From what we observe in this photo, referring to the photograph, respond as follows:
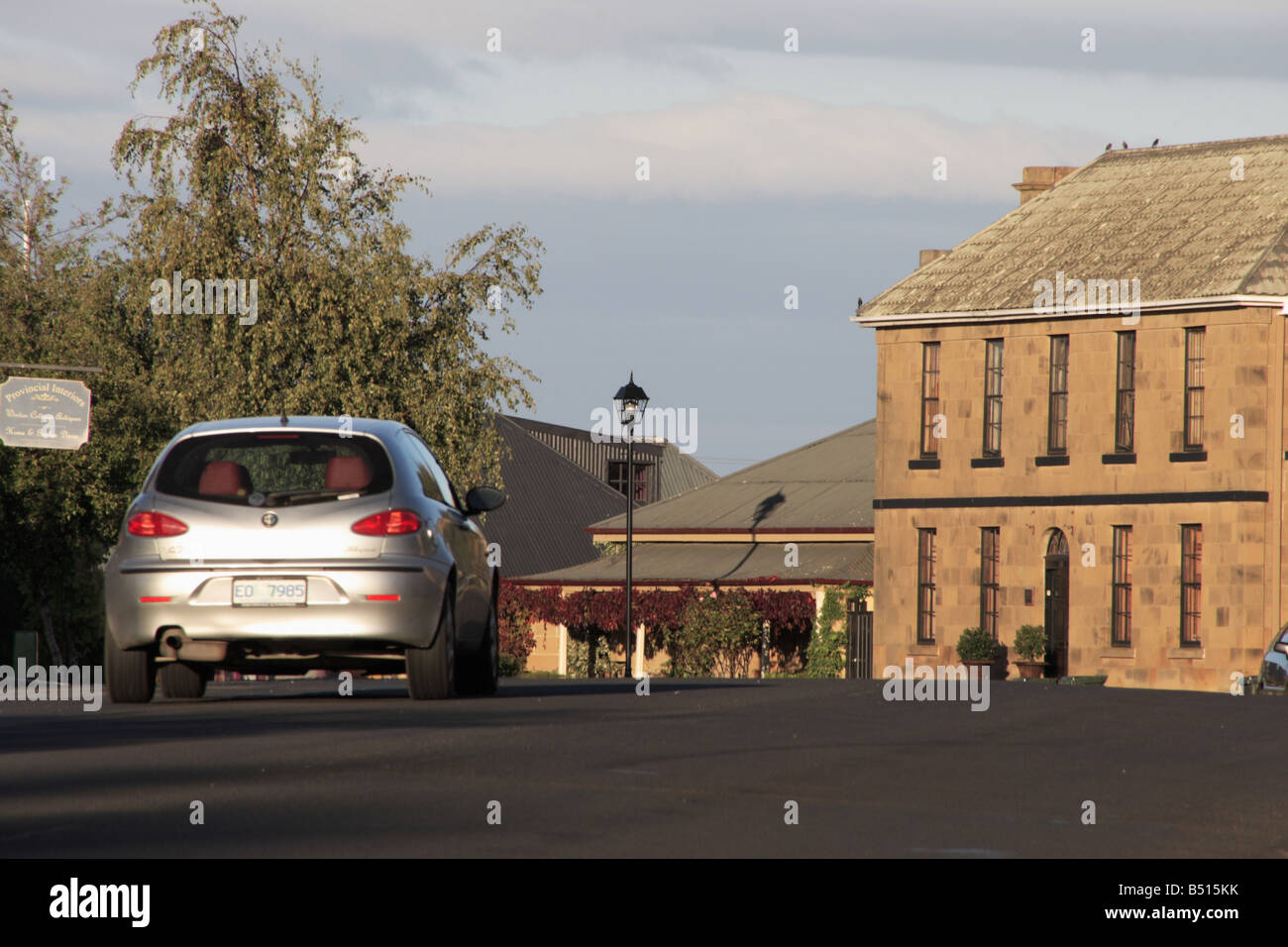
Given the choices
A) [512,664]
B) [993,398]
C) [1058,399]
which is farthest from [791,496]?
[1058,399]

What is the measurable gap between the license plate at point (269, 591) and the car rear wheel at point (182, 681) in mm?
1944

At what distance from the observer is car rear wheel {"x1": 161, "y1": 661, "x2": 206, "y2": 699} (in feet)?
48.6

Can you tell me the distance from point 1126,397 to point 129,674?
105 feet

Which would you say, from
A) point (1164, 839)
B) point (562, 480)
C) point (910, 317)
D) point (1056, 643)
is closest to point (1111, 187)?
point (910, 317)

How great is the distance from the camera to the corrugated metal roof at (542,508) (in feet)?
233

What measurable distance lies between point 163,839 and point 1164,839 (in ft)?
12.1

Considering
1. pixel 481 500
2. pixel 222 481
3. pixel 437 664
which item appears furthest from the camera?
pixel 481 500

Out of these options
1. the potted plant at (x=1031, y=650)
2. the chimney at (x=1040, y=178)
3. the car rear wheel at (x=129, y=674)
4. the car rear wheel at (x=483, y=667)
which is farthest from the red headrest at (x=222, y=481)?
the chimney at (x=1040, y=178)

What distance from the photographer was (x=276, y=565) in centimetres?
1301

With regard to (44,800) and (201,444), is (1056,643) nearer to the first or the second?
(201,444)

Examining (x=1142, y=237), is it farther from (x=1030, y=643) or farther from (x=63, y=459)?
(x=63, y=459)

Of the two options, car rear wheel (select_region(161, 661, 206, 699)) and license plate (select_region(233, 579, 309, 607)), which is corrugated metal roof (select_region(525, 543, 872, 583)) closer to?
car rear wheel (select_region(161, 661, 206, 699))

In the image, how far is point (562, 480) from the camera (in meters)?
75.8

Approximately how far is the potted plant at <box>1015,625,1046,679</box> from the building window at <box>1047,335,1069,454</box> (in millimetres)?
3633
